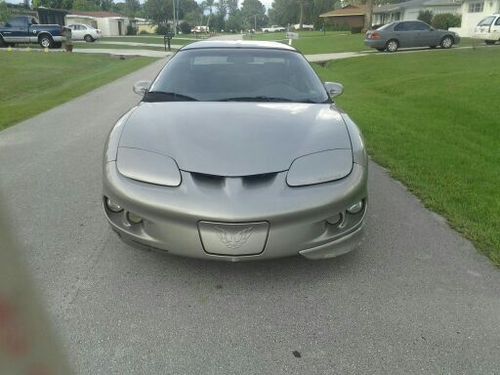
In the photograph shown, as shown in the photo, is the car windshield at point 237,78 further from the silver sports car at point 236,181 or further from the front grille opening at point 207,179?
the front grille opening at point 207,179

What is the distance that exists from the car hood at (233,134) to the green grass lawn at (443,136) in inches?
62.0

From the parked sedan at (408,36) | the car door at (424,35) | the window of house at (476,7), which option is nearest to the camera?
the parked sedan at (408,36)

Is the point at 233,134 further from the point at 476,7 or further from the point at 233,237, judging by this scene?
the point at 476,7

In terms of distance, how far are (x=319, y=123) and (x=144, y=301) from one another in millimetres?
1781

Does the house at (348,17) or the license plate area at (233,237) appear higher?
the house at (348,17)

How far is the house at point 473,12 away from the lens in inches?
1252

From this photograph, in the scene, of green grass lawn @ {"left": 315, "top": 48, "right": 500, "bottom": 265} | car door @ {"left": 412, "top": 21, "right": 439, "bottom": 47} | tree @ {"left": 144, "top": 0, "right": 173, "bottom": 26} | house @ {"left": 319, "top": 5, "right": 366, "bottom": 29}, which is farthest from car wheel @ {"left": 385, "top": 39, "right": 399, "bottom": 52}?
tree @ {"left": 144, "top": 0, "right": 173, "bottom": 26}

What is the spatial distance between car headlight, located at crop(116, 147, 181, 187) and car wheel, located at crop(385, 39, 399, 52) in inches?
924

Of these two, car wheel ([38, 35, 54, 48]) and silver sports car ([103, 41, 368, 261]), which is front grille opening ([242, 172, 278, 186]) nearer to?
silver sports car ([103, 41, 368, 261])

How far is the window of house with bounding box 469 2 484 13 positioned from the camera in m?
33.0

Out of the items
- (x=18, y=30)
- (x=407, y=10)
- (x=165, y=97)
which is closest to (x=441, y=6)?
(x=407, y=10)

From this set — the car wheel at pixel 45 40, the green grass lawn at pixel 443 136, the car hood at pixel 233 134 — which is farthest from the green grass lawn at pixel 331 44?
the car hood at pixel 233 134

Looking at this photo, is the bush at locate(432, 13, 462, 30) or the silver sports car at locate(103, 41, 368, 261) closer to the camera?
the silver sports car at locate(103, 41, 368, 261)

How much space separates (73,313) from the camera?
2602mm
